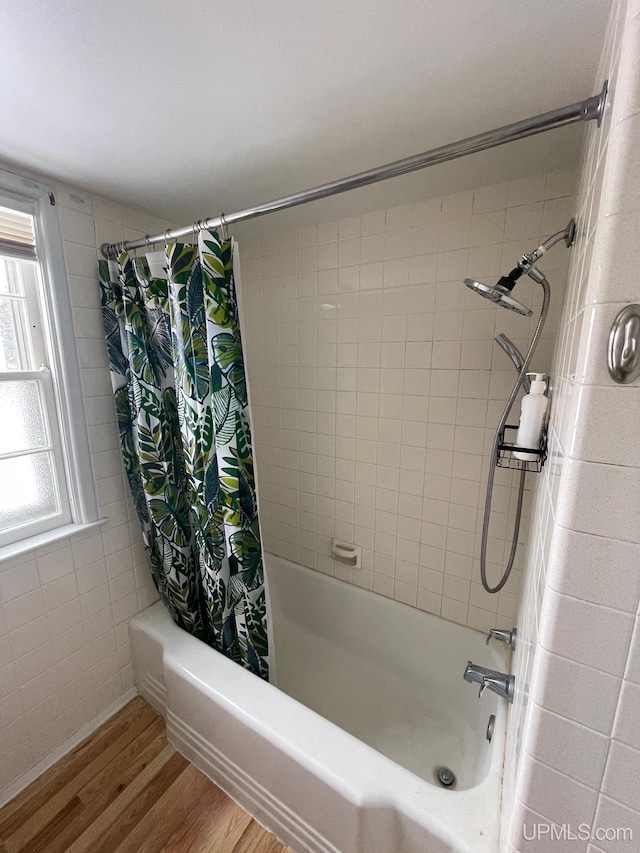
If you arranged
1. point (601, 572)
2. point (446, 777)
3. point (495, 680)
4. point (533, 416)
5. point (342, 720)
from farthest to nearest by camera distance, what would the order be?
point (342, 720) < point (446, 777) < point (495, 680) < point (533, 416) < point (601, 572)

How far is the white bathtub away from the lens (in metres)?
0.96

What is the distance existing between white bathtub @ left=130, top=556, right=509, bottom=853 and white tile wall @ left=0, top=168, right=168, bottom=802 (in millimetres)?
157

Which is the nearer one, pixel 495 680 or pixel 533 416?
pixel 533 416

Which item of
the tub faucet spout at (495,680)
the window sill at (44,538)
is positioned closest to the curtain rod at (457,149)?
the window sill at (44,538)

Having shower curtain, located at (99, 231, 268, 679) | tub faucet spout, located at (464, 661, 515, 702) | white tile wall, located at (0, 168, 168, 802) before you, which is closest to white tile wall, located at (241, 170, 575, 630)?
tub faucet spout, located at (464, 661, 515, 702)

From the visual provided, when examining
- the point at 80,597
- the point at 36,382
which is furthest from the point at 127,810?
the point at 36,382

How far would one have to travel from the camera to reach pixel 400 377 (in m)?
1.61

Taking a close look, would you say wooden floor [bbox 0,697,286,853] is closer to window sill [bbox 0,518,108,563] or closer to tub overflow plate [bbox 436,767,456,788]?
tub overflow plate [bbox 436,767,456,788]

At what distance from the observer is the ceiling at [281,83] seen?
2.21ft

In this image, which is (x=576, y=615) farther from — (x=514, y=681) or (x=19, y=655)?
(x=19, y=655)

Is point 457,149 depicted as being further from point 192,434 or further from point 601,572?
point 192,434

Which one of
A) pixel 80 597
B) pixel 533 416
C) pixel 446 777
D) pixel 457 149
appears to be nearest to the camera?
pixel 457 149

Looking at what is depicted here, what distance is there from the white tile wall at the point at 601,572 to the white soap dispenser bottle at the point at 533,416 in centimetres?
44

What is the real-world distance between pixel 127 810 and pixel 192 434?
1.35m
